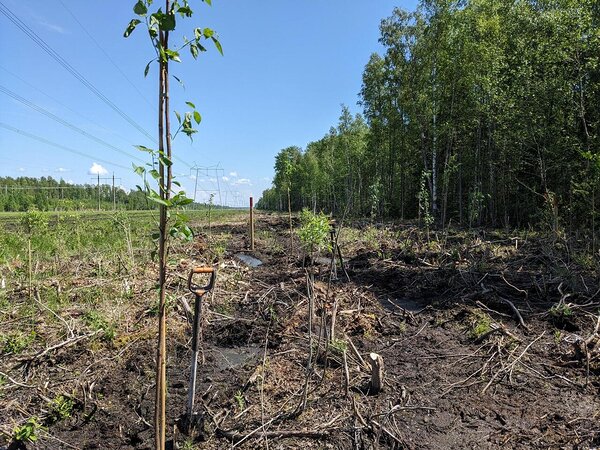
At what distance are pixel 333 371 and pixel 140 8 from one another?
10.5 ft

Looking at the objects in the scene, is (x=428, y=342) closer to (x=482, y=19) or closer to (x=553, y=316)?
(x=553, y=316)

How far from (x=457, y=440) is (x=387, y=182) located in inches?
1103

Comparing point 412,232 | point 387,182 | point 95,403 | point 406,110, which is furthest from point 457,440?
point 387,182

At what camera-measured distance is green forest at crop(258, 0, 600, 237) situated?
1072 centimetres

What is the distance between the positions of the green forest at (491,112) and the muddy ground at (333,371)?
2288 millimetres

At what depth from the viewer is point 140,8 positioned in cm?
150

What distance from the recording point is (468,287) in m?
6.39

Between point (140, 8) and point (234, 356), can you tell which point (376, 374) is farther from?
point (140, 8)

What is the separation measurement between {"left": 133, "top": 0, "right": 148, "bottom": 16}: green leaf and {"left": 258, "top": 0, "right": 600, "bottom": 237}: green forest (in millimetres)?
4766

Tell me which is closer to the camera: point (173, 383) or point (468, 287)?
point (173, 383)

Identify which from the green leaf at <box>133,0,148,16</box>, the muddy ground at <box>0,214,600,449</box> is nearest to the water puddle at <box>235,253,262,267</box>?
the muddy ground at <box>0,214,600,449</box>

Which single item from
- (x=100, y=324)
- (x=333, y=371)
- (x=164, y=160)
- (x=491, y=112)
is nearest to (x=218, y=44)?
(x=164, y=160)

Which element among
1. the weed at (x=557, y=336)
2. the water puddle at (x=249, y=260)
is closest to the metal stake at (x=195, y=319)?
the weed at (x=557, y=336)

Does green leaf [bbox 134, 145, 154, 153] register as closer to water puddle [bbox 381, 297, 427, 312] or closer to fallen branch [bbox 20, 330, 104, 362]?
fallen branch [bbox 20, 330, 104, 362]
